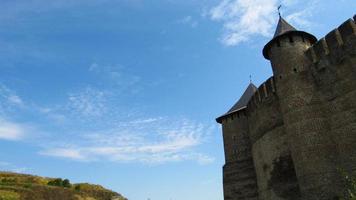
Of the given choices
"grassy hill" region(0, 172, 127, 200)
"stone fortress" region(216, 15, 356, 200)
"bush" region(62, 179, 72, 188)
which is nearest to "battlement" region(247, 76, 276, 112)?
"stone fortress" region(216, 15, 356, 200)

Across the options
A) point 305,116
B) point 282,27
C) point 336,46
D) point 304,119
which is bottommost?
point 304,119

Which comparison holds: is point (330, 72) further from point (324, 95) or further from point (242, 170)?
point (242, 170)

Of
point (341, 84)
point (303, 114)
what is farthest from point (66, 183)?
point (341, 84)

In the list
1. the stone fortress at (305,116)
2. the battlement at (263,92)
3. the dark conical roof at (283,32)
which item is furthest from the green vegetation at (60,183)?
the dark conical roof at (283,32)

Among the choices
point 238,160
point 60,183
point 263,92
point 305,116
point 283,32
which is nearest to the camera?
point 305,116

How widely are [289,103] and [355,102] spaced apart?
297 centimetres

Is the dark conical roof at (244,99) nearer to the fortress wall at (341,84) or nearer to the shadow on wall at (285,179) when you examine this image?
the shadow on wall at (285,179)

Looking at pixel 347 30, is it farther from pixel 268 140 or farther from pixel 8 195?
pixel 8 195

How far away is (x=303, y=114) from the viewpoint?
14453mm

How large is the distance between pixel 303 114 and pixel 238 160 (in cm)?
824

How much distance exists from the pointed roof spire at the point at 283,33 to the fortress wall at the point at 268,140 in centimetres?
154

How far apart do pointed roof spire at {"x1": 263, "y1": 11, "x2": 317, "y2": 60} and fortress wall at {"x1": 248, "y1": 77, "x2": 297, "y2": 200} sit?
1.54 m

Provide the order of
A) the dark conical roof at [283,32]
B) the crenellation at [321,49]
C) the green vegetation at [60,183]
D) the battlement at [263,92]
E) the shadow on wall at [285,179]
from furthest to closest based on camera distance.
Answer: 1. the green vegetation at [60,183]
2. the battlement at [263,92]
3. the dark conical roof at [283,32]
4. the shadow on wall at [285,179]
5. the crenellation at [321,49]

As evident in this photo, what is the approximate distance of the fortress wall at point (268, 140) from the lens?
16562mm
